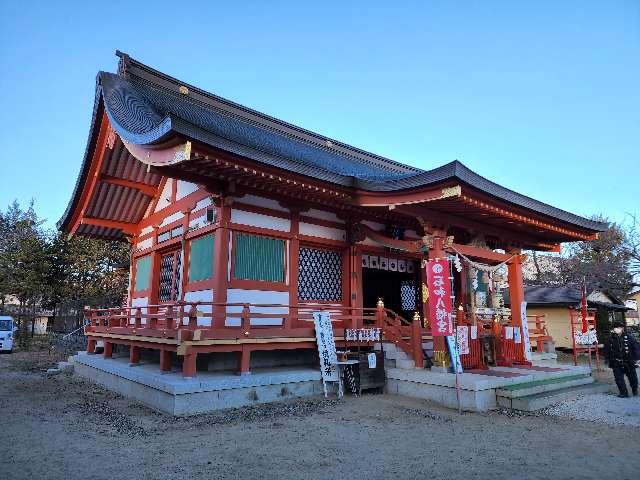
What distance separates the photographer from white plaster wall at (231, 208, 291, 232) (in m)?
9.10

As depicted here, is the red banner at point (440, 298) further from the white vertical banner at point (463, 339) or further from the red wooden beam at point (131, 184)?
the red wooden beam at point (131, 184)

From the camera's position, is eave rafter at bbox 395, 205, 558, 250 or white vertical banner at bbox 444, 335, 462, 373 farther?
eave rafter at bbox 395, 205, 558, 250

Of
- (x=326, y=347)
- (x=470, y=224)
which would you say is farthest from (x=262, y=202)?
(x=470, y=224)

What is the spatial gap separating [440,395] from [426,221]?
3.40 meters

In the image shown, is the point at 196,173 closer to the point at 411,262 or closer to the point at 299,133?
the point at 411,262

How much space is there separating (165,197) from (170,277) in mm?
2220

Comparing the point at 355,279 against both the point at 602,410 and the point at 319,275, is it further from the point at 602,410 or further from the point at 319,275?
the point at 602,410

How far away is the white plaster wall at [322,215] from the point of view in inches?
407

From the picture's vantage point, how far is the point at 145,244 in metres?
13.1

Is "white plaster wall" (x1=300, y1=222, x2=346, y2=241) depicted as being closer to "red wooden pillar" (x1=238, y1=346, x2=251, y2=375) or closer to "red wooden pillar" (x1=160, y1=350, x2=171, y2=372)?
"red wooden pillar" (x1=238, y1=346, x2=251, y2=375)

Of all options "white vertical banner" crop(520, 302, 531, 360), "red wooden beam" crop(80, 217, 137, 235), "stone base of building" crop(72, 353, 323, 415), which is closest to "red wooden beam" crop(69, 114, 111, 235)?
"red wooden beam" crop(80, 217, 137, 235)

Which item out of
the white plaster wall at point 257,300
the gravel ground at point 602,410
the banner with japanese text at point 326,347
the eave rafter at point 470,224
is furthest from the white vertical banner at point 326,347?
the gravel ground at point 602,410

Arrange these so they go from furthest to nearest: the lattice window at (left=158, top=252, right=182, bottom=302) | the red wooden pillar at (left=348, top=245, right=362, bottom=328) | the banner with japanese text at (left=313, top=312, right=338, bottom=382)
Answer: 1. the lattice window at (left=158, top=252, right=182, bottom=302)
2. the red wooden pillar at (left=348, top=245, right=362, bottom=328)
3. the banner with japanese text at (left=313, top=312, right=338, bottom=382)

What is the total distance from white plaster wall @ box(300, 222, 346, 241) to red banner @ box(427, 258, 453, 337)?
3.13 m
